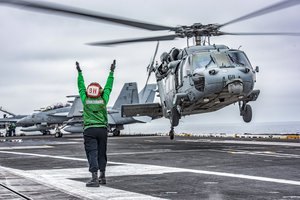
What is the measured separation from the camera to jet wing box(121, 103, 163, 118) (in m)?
29.3

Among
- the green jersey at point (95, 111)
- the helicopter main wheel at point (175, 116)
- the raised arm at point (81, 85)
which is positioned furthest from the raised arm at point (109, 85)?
the helicopter main wheel at point (175, 116)

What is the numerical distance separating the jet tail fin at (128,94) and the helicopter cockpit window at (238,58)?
107 feet

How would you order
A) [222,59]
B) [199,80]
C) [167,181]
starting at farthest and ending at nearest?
1. [222,59]
2. [199,80]
3. [167,181]

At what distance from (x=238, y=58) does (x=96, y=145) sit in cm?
1322

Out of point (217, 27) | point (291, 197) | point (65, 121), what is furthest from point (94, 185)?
point (65, 121)

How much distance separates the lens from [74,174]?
12102mm

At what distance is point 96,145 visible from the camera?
1038 centimetres

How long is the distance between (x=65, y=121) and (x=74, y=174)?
49.1 m

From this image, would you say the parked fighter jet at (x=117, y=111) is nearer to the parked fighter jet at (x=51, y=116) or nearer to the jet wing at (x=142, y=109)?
the parked fighter jet at (x=51, y=116)

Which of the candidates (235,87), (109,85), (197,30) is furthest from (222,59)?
(109,85)

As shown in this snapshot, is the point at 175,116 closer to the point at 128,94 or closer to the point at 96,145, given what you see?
the point at 96,145

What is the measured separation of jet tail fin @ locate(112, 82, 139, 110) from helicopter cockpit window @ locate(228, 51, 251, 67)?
32683 millimetres

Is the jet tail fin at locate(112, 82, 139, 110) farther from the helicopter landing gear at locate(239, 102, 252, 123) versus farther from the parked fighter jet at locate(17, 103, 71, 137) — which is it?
the helicopter landing gear at locate(239, 102, 252, 123)

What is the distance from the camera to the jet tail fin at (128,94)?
54.6 meters
